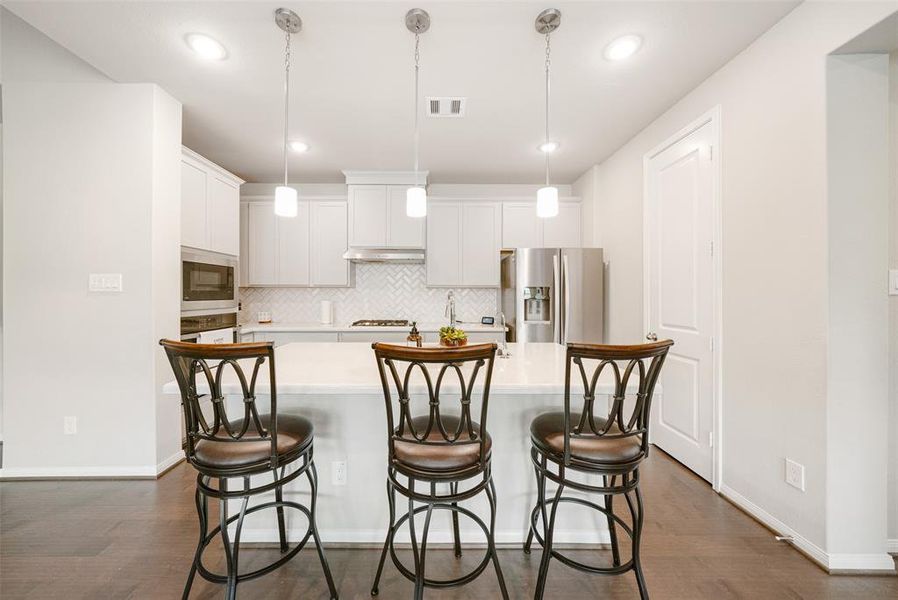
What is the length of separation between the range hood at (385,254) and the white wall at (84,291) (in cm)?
185

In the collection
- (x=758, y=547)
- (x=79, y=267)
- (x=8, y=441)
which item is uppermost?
(x=79, y=267)

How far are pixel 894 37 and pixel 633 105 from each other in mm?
1309

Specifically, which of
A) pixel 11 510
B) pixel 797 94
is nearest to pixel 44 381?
pixel 11 510

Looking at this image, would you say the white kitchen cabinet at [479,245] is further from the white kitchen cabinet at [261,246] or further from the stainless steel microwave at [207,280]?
the stainless steel microwave at [207,280]

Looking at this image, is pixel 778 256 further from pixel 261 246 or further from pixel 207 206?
pixel 261 246

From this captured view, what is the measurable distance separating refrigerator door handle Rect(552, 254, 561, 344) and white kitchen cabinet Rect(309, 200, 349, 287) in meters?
2.33

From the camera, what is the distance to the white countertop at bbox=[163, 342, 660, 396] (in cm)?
144

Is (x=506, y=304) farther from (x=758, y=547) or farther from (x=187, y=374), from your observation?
(x=187, y=374)

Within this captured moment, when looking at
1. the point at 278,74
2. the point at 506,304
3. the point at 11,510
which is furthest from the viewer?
the point at 506,304

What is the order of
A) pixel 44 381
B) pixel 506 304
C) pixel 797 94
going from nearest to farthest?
1. pixel 797 94
2. pixel 44 381
3. pixel 506 304

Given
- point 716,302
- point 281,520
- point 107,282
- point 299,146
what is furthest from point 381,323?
point 716,302

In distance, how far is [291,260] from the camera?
14.1 feet

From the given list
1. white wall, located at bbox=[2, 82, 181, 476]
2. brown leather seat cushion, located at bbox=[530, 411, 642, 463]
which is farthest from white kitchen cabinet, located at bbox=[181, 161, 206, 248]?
brown leather seat cushion, located at bbox=[530, 411, 642, 463]

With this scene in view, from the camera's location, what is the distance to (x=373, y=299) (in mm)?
4566
